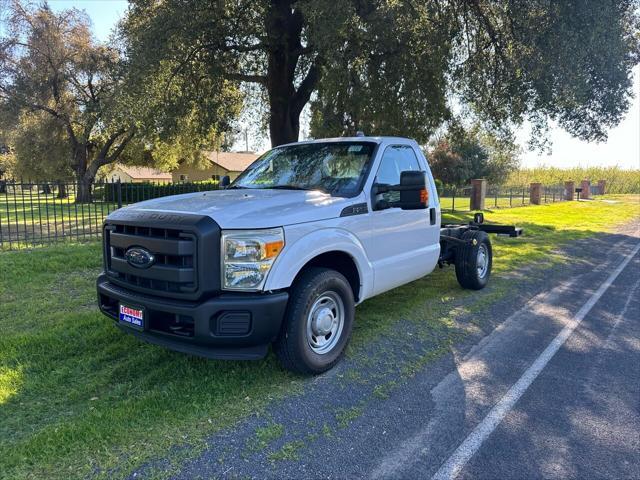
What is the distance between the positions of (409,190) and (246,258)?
5.98ft

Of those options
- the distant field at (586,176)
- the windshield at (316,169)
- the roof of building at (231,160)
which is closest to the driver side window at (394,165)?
the windshield at (316,169)

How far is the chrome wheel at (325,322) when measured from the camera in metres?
4.04

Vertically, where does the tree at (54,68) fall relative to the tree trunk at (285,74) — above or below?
above

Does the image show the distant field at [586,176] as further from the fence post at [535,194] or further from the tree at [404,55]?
the tree at [404,55]

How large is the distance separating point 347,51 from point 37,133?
2782 cm

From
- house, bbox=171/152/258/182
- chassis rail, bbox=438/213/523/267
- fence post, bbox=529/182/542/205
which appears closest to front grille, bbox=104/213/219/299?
chassis rail, bbox=438/213/523/267

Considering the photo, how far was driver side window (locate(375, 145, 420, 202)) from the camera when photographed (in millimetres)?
4959

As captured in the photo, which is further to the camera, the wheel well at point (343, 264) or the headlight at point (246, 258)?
the wheel well at point (343, 264)

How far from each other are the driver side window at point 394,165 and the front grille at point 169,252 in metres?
2.08

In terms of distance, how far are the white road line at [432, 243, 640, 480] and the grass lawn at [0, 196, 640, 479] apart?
54.0 inches

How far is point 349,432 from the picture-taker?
323 cm

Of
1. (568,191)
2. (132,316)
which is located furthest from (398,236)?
(568,191)

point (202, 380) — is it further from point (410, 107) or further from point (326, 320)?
point (410, 107)

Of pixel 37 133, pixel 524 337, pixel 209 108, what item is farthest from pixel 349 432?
pixel 37 133
